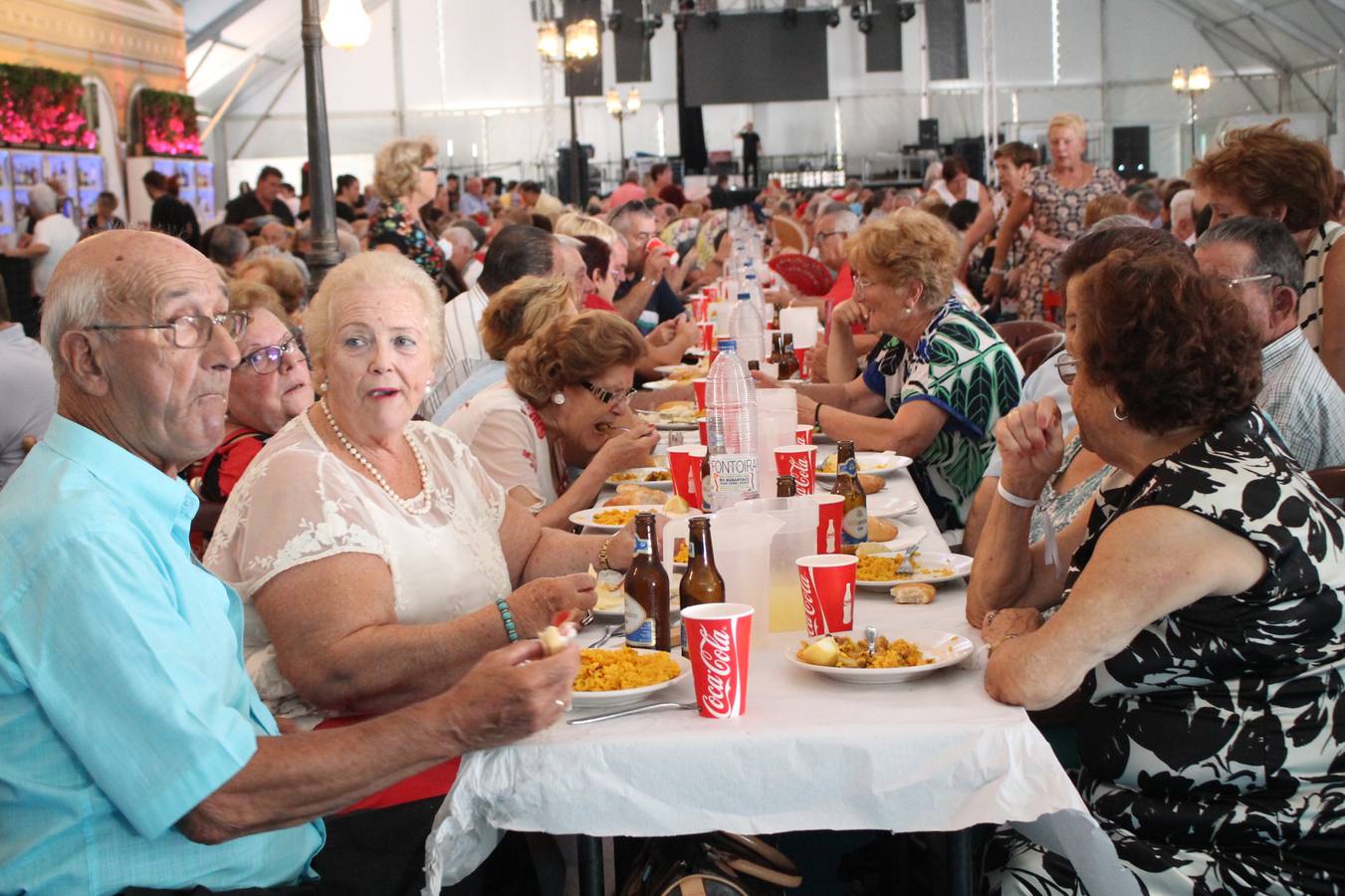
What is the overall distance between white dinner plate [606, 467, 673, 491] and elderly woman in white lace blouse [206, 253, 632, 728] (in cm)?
64

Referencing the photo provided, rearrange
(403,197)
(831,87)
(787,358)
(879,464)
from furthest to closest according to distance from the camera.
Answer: (831,87) → (403,197) → (787,358) → (879,464)

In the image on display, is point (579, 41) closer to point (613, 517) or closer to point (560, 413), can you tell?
point (560, 413)

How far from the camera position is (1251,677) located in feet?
5.82

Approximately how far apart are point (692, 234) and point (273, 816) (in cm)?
931

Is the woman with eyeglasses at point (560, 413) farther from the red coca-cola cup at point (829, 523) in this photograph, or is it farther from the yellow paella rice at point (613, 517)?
the red coca-cola cup at point (829, 523)

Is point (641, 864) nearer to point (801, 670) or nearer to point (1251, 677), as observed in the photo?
point (801, 670)

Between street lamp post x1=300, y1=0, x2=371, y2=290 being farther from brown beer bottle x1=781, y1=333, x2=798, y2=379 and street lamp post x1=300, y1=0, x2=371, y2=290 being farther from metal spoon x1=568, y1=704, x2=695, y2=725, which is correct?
metal spoon x1=568, y1=704, x2=695, y2=725

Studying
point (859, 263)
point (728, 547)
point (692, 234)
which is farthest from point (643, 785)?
point (692, 234)

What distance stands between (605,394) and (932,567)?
131 cm

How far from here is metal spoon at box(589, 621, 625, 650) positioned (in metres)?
2.05

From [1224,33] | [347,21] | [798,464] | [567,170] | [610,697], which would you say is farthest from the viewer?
[1224,33]

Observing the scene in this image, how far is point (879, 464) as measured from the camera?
10.8 ft

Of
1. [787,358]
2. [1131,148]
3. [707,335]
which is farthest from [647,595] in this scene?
[1131,148]

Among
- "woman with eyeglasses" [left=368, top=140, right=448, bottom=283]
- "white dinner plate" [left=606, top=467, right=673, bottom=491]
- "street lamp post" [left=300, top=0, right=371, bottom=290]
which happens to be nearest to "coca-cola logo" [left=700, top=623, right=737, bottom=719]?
"white dinner plate" [left=606, top=467, right=673, bottom=491]
